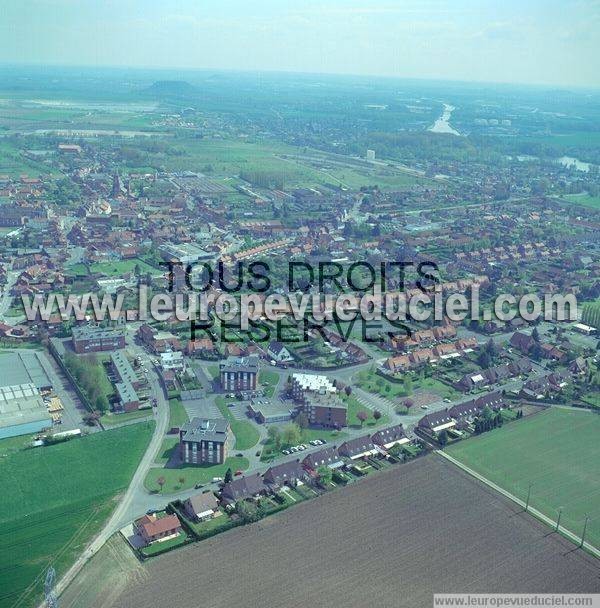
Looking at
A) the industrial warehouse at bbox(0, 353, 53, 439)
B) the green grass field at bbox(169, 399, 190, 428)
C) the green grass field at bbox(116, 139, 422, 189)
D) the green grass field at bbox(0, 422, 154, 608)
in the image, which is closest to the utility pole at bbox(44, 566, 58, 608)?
the green grass field at bbox(0, 422, 154, 608)

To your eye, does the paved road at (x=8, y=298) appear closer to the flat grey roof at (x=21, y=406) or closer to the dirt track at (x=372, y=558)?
the flat grey roof at (x=21, y=406)

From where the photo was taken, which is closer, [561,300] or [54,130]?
[561,300]

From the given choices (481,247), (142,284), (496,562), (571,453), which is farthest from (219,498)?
(481,247)

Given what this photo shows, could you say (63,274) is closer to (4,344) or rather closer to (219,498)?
(4,344)

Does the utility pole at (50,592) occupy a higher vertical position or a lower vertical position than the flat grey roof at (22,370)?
lower

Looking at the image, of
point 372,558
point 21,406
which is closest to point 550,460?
point 372,558

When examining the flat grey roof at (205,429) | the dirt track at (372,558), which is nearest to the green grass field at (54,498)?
the flat grey roof at (205,429)

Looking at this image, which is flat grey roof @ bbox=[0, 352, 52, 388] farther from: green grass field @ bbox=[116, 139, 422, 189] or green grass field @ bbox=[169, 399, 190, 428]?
green grass field @ bbox=[116, 139, 422, 189]
